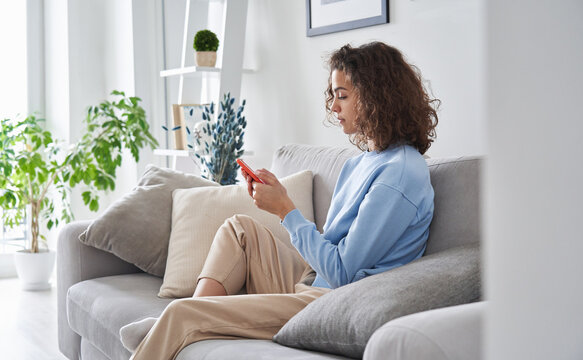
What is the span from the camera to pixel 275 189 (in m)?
1.71

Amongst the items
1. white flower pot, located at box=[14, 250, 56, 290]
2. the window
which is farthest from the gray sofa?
the window

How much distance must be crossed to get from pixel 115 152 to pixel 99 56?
660 mm

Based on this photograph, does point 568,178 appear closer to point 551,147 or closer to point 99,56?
point 551,147

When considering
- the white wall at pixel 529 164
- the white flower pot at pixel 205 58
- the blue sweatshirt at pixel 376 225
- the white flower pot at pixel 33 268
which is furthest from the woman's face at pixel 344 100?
the white flower pot at pixel 33 268

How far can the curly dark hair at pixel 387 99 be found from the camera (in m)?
1.70

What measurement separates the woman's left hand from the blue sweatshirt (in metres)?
0.04

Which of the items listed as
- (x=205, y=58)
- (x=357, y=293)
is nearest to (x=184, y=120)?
(x=205, y=58)

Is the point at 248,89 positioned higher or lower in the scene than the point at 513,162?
higher

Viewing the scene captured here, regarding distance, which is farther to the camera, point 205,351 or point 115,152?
point 115,152

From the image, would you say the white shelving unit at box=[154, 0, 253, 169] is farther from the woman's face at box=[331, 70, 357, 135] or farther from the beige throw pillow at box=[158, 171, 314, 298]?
the woman's face at box=[331, 70, 357, 135]

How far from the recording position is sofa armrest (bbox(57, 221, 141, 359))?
2.35 meters

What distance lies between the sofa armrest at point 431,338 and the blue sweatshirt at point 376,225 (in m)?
0.57

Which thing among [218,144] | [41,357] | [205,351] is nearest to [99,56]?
[218,144]

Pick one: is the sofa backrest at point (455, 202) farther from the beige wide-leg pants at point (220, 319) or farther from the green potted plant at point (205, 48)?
the green potted plant at point (205, 48)
